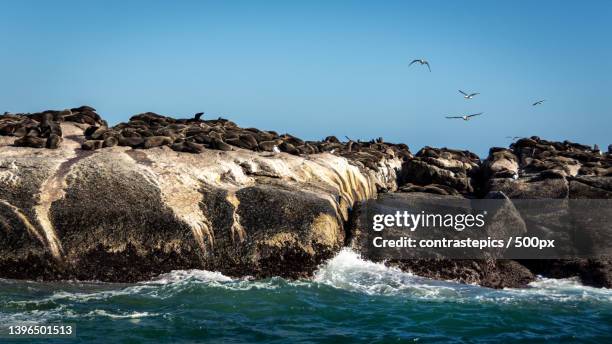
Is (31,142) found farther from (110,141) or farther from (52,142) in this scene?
(110,141)

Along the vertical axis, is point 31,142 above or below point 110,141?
below

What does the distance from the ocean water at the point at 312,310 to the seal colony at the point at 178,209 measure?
0.68m

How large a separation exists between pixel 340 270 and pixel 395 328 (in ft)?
14.7

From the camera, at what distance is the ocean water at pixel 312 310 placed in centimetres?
1262

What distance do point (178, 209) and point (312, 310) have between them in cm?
527

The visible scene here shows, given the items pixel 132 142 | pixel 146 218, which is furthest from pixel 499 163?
pixel 146 218

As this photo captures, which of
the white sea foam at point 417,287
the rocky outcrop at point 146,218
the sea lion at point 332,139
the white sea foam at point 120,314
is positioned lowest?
the white sea foam at point 120,314

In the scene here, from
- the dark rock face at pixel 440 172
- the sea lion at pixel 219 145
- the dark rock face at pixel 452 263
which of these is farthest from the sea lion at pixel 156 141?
the dark rock face at pixel 440 172

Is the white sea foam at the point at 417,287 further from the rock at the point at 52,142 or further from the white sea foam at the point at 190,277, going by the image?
the rock at the point at 52,142

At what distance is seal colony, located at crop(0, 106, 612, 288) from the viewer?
54.3ft

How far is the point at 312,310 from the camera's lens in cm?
1428

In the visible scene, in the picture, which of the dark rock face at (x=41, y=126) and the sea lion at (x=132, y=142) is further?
the sea lion at (x=132, y=142)

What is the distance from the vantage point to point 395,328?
1321cm

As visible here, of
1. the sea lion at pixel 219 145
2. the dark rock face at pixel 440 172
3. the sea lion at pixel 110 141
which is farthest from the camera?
the dark rock face at pixel 440 172
